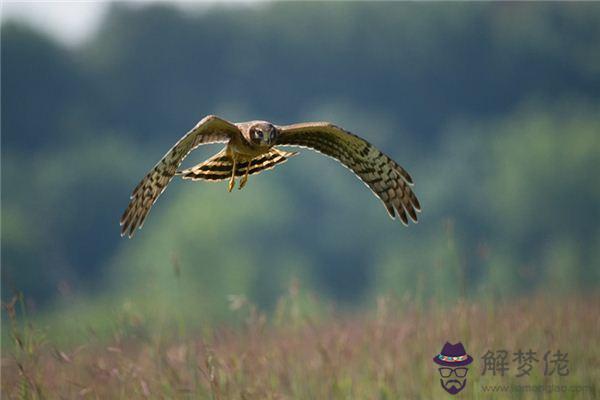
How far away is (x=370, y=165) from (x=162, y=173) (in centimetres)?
217

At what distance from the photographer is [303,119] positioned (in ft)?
258

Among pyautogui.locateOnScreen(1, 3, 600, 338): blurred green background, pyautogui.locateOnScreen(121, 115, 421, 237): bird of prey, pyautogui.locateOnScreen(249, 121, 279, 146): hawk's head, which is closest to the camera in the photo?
pyautogui.locateOnScreen(121, 115, 421, 237): bird of prey

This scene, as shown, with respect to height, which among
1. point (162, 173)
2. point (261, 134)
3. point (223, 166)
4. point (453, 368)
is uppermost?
point (261, 134)

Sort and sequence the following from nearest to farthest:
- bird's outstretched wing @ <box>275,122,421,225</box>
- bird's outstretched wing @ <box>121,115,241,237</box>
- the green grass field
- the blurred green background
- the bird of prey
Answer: the green grass field
bird's outstretched wing @ <box>121,115,241,237</box>
the bird of prey
bird's outstretched wing @ <box>275,122,421,225</box>
the blurred green background

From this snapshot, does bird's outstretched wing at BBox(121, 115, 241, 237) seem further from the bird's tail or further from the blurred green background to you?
the blurred green background

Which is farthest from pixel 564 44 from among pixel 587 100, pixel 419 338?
pixel 419 338

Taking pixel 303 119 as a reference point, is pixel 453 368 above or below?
below

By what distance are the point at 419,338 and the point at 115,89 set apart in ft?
272

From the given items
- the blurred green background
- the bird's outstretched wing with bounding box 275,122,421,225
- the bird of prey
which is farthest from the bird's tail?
the blurred green background

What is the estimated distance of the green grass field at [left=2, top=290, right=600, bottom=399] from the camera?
5.04 m

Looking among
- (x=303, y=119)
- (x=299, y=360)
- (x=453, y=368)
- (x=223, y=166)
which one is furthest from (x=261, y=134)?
(x=303, y=119)

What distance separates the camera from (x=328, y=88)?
89875 millimetres

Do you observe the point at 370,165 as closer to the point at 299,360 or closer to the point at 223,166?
the point at 223,166

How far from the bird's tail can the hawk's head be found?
239 millimetres
